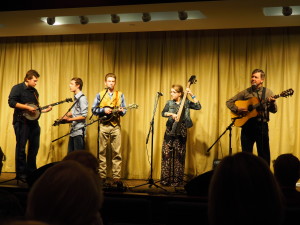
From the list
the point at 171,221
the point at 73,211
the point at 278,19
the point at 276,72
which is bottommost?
the point at 171,221

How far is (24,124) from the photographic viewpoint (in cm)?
644

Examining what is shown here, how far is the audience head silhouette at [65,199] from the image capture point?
1169 millimetres

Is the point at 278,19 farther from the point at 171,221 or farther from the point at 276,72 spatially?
the point at 171,221

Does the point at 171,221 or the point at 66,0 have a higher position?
the point at 66,0

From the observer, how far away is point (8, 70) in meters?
8.35

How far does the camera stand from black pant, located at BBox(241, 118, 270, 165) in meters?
5.98

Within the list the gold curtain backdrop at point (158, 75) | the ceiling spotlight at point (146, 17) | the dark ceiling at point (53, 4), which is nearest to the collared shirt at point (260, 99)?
the gold curtain backdrop at point (158, 75)

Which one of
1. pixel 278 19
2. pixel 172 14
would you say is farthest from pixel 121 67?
pixel 278 19

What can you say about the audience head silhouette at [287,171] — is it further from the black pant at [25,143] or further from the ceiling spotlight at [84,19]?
the ceiling spotlight at [84,19]

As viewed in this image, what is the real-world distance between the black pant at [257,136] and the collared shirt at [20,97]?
3.37m

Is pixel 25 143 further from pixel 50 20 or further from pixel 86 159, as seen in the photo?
pixel 86 159

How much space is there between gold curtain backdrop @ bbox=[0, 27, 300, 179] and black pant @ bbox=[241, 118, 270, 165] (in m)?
1.17

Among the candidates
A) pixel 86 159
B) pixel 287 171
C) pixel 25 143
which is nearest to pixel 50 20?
pixel 25 143

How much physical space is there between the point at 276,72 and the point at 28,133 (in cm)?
440
